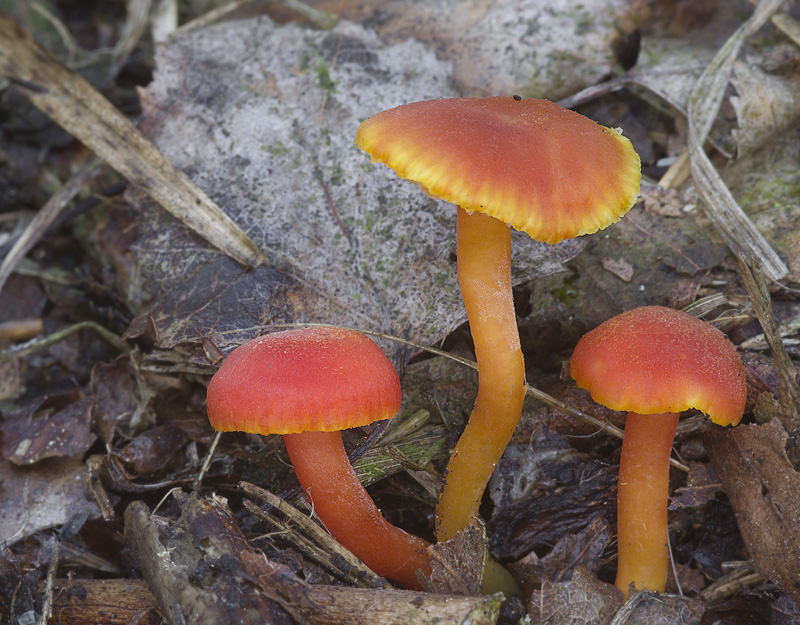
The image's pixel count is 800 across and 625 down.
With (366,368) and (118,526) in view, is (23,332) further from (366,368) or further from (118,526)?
(366,368)

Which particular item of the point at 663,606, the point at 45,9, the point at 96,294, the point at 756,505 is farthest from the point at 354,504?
the point at 45,9

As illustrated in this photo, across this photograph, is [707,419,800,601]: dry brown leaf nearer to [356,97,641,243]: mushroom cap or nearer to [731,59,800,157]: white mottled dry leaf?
[356,97,641,243]: mushroom cap

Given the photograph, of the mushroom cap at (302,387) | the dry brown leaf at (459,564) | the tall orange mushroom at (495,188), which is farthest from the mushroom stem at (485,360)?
the mushroom cap at (302,387)

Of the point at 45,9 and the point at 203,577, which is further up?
the point at 45,9

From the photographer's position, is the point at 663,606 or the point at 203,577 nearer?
the point at 203,577

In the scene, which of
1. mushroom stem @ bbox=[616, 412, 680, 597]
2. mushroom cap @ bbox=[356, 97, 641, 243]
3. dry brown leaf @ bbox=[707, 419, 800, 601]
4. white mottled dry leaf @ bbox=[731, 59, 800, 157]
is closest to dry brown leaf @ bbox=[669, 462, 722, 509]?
dry brown leaf @ bbox=[707, 419, 800, 601]

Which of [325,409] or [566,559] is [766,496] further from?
[325,409]
